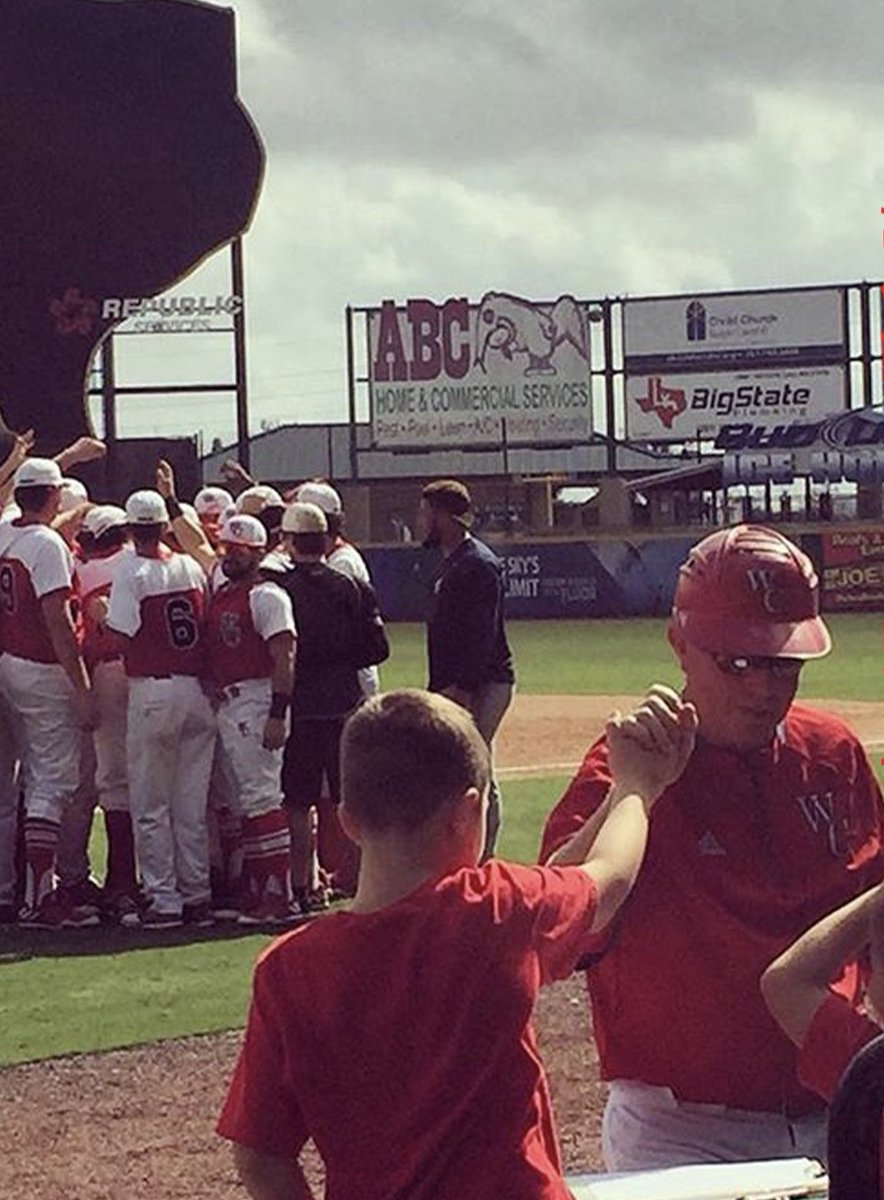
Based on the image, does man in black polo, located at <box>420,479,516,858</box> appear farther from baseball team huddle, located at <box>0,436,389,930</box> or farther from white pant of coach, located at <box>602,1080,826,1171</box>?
white pant of coach, located at <box>602,1080,826,1171</box>

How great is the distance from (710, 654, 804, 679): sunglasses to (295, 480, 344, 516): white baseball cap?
7665 mm

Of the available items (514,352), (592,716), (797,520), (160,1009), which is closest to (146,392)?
(592,716)

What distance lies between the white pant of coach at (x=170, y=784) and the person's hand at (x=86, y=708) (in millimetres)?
168

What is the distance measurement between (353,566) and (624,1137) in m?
7.66

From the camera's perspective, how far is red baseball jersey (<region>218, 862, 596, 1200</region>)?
2.95 meters

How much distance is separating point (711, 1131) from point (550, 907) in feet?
1.94

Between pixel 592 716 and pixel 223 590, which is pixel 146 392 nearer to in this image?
pixel 592 716

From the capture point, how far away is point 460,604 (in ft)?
34.5

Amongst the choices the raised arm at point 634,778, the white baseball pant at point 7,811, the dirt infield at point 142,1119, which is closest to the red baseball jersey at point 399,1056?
the raised arm at point 634,778

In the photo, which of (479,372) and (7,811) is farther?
(479,372)

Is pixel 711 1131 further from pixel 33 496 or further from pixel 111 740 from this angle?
pixel 111 740

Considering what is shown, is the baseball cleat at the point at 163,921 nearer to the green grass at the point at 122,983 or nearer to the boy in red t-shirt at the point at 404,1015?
the green grass at the point at 122,983

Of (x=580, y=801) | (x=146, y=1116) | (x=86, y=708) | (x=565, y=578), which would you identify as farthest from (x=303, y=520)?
(x=565, y=578)

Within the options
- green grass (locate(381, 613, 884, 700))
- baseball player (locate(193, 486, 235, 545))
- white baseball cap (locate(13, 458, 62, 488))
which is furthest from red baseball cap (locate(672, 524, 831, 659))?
green grass (locate(381, 613, 884, 700))
